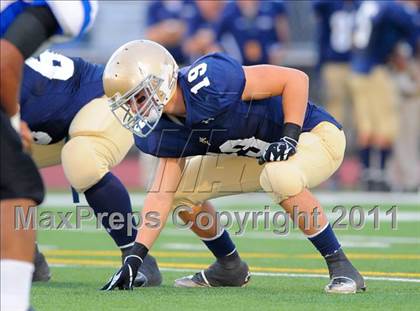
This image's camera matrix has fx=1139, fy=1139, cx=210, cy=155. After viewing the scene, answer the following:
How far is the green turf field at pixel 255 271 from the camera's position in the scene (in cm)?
416

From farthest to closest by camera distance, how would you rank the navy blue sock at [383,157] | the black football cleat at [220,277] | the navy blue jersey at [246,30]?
the navy blue jersey at [246,30] < the navy blue sock at [383,157] < the black football cleat at [220,277]

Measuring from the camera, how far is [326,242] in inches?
176

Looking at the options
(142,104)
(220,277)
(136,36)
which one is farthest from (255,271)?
(136,36)

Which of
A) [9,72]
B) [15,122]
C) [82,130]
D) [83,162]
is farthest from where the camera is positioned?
[82,130]

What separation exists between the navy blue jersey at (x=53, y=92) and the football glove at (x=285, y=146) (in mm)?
1005

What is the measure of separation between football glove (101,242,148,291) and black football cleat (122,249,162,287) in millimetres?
319

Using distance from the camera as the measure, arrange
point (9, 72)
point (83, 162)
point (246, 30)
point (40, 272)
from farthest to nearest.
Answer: point (246, 30) → point (40, 272) → point (83, 162) → point (9, 72)

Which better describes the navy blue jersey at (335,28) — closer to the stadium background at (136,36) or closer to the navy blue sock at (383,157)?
the navy blue sock at (383,157)

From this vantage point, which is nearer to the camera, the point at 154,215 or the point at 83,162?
the point at 154,215

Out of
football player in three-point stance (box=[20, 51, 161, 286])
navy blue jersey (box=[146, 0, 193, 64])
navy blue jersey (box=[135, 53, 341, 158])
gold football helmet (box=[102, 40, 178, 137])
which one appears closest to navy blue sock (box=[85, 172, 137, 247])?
football player in three-point stance (box=[20, 51, 161, 286])

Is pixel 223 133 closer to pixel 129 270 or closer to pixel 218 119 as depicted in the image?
pixel 218 119

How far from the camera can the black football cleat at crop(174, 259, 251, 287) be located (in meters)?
4.94

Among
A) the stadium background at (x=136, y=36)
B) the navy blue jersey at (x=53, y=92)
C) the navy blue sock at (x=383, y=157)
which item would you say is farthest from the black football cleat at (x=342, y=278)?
the stadium background at (x=136, y=36)

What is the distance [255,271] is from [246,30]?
6354 mm
